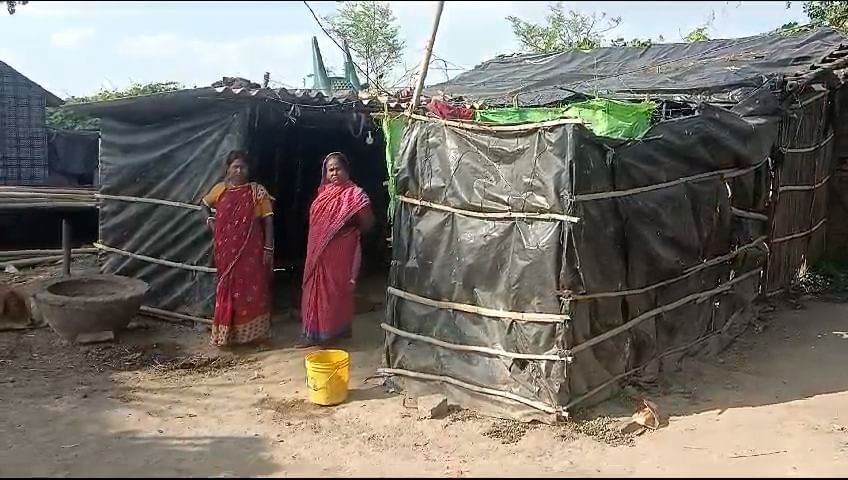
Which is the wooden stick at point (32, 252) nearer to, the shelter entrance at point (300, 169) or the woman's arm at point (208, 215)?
the shelter entrance at point (300, 169)

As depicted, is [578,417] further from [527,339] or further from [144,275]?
[144,275]

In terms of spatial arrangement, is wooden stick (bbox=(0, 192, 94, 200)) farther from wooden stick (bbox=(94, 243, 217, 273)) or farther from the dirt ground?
the dirt ground

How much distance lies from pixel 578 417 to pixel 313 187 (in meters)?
4.47

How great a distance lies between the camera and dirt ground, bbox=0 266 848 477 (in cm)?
374

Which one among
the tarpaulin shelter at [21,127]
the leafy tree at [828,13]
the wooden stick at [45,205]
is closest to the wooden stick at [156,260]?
the wooden stick at [45,205]

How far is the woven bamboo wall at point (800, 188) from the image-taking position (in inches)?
281

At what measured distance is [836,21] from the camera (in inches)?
440

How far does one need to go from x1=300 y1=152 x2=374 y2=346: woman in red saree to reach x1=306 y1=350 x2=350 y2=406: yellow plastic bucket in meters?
0.93

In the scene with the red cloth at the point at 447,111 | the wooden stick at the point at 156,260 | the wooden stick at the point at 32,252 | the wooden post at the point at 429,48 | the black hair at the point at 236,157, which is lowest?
the wooden stick at the point at 32,252

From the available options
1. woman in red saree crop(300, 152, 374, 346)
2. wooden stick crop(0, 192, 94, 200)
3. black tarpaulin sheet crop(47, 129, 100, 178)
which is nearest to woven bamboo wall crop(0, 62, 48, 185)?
black tarpaulin sheet crop(47, 129, 100, 178)

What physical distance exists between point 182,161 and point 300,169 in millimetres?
1489

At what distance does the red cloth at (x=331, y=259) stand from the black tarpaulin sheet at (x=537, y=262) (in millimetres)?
686

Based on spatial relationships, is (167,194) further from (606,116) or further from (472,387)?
(606,116)

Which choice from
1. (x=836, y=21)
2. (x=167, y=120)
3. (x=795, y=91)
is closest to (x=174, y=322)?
(x=167, y=120)
